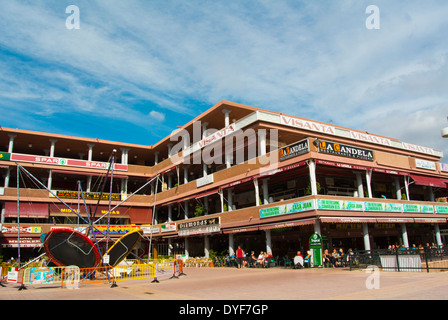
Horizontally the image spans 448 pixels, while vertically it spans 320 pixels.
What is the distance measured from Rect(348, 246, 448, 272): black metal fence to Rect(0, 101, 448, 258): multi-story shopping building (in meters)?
4.14

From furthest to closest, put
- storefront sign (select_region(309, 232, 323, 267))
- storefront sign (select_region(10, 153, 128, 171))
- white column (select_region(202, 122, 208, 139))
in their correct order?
1. storefront sign (select_region(10, 153, 128, 171))
2. white column (select_region(202, 122, 208, 139))
3. storefront sign (select_region(309, 232, 323, 267))

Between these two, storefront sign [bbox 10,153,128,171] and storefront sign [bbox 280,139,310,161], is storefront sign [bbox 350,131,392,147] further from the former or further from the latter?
storefront sign [bbox 10,153,128,171]

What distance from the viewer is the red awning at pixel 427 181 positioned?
3391cm

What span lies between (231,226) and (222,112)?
1215 centimetres

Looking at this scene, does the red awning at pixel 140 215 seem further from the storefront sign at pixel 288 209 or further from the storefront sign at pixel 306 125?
the storefront sign at pixel 306 125

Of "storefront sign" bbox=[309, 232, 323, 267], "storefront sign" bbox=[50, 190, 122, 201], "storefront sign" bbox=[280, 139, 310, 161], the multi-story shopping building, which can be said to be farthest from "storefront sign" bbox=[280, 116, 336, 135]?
"storefront sign" bbox=[50, 190, 122, 201]

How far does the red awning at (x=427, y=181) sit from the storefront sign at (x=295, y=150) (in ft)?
47.4

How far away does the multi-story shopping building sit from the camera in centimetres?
2722

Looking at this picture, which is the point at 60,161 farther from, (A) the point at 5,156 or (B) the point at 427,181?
(B) the point at 427,181

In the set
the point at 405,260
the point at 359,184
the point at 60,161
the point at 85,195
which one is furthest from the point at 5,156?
the point at 405,260

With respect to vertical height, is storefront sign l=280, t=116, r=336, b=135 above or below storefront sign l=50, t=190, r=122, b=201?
above

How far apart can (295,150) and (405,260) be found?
1053cm

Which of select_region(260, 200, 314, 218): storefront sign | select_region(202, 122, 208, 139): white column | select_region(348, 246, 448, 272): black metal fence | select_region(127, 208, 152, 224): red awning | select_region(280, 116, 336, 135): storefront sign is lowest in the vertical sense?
select_region(348, 246, 448, 272): black metal fence
